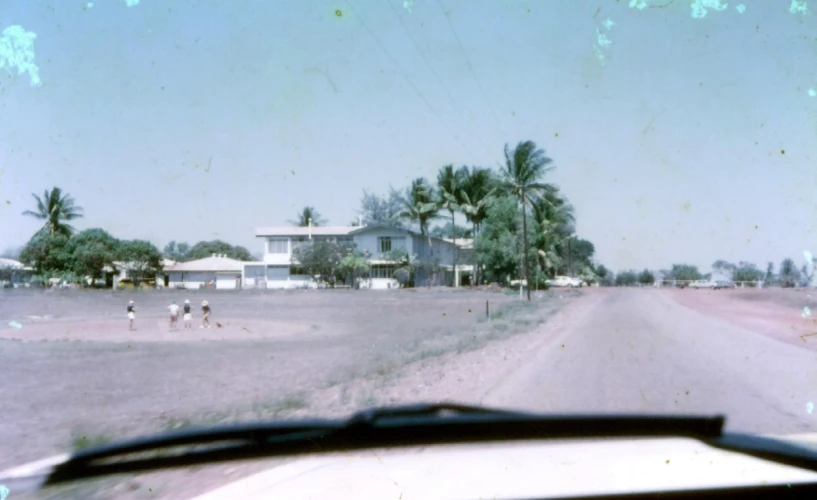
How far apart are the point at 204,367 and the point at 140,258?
126 ft

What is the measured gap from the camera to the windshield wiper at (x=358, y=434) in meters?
3.94

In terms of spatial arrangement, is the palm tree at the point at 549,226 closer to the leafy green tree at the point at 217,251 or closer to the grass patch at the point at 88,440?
the leafy green tree at the point at 217,251

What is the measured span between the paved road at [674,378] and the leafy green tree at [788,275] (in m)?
46.5

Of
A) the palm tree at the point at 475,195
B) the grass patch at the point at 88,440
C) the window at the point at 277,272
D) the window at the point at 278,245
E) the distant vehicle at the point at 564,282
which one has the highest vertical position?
the palm tree at the point at 475,195

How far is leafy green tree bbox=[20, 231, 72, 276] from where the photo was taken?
44156mm

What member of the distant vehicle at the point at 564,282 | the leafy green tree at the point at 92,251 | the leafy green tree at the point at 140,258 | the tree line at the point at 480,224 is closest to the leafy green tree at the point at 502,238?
the tree line at the point at 480,224

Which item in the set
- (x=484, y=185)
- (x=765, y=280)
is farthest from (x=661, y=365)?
(x=765, y=280)

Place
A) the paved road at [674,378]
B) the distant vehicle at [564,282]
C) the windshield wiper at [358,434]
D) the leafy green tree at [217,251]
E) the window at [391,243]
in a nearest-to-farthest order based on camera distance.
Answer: the windshield wiper at [358,434] < the paved road at [674,378] < the window at [391,243] < the leafy green tree at [217,251] < the distant vehicle at [564,282]

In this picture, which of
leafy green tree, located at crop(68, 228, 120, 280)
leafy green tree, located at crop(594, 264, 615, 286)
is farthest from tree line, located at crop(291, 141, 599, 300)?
leafy green tree, located at crop(594, 264, 615, 286)

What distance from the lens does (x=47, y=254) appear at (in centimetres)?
4662

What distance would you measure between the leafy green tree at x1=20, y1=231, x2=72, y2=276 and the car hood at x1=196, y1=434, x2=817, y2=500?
148 feet

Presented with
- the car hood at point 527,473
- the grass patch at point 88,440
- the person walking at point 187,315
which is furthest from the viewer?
the person walking at point 187,315

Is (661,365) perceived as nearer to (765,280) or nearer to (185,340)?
(185,340)

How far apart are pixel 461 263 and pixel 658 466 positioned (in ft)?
206
